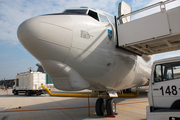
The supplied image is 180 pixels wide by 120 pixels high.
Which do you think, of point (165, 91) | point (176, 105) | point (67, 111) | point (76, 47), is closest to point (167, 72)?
point (165, 91)

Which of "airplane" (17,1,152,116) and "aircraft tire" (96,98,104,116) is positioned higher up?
"airplane" (17,1,152,116)

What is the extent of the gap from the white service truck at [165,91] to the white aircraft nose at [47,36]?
3.04m

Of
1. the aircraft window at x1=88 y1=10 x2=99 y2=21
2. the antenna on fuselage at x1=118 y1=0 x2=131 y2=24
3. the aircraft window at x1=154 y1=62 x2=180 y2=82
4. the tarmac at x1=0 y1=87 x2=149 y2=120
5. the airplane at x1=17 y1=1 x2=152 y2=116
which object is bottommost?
the tarmac at x1=0 y1=87 x2=149 y2=120

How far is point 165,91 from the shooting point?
4109 mm

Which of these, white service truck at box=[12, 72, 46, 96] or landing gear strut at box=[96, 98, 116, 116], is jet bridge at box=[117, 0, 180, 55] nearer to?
landing gear strut at box=[96, 98, 116, 116]

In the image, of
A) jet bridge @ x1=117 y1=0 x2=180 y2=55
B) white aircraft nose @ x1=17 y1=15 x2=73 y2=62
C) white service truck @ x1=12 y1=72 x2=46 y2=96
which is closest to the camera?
white aircraft nose @ x1=17 y1=15 x2=73 y2=62

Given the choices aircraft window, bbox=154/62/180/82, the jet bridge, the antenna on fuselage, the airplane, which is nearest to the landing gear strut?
the airplane

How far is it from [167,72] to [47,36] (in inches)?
152

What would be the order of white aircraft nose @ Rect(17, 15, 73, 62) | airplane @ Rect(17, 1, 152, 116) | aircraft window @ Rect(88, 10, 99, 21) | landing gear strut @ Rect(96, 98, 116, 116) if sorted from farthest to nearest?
A: landing gear strut @ Rect(96, 98, 116, 116) → aircraft window @ Rect(88, 10, 99, 21) → airplane @ Rect(17, 1, 152, 116) → white aircraft nose @ Rect(17, 15, 73, 62)

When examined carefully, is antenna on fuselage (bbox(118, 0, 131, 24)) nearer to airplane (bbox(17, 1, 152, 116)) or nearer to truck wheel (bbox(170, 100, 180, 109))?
airplane (bbox(17, 1, 152, 116))

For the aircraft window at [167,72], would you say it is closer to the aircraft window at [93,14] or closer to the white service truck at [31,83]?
the aircraft window at [93,14]

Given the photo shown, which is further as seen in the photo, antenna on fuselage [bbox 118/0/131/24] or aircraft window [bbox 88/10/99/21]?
antenna on fuselage [bbox 118/0/131/24]

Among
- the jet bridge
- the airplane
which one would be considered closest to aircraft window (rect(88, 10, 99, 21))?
the airplane

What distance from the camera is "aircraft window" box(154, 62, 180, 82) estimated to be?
418cm
